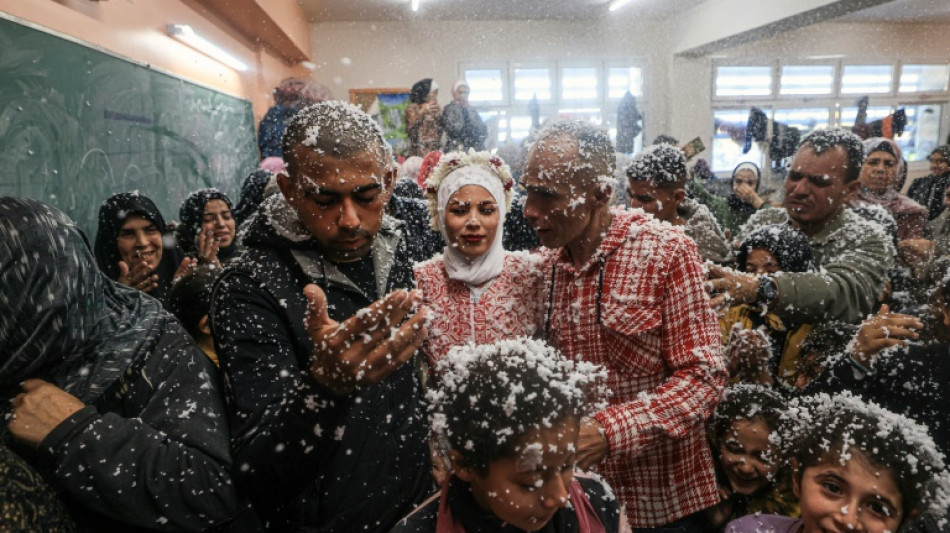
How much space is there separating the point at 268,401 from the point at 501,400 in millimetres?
502

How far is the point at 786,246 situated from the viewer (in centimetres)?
239

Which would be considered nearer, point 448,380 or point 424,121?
point 448,380

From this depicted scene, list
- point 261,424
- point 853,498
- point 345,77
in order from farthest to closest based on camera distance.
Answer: point 345,77, point 853,498, point 261,424

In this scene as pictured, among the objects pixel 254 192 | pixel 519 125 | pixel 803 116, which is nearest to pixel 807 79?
pixel 803 116

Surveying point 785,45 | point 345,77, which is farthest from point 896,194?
point 345,77

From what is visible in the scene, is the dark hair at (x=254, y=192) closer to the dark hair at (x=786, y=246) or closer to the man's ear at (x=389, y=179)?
the man's ear at (x=389, y=179)

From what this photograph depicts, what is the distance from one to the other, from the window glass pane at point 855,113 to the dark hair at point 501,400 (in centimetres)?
1310

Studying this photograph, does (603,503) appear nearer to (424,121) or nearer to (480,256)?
(480,256)

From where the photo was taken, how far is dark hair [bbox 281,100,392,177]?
1283mm

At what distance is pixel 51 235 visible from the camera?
117cm

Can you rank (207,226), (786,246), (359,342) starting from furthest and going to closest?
(207,226) < (786,246) < (359,342)

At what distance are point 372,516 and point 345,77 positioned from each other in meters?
10.6

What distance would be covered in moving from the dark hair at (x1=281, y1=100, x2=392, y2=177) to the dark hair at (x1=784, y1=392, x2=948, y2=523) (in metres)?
1.46

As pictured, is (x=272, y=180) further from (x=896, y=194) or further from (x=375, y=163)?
(x=896, y=194)
